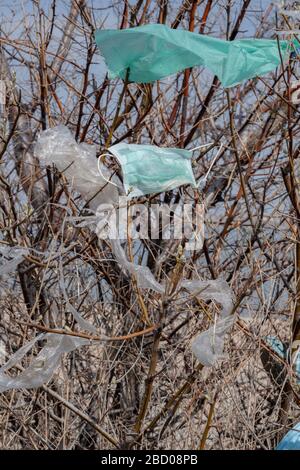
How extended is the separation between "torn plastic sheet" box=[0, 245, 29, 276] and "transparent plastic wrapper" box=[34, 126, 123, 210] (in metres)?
0.44

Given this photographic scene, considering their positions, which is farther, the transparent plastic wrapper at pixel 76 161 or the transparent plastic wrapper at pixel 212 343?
the transparent plastic wrapper at pixel 76 161

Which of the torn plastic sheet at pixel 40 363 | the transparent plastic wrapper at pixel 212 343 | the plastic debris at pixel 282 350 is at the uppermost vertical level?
the transparent plastic wrapper at pixel 212 343

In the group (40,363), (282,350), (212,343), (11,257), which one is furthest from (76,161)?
(282,350)

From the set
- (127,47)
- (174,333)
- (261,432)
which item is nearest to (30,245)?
(174,333)

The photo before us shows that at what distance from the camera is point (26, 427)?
4.45 meters

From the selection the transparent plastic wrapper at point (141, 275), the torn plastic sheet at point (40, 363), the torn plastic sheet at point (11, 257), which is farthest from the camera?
the torn plastic sheet at point (11, 257)

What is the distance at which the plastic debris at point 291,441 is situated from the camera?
4.16 metres

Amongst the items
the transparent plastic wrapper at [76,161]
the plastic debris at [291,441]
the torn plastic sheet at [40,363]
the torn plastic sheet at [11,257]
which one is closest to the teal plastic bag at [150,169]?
the transparent plastic wrapper at [76,161]

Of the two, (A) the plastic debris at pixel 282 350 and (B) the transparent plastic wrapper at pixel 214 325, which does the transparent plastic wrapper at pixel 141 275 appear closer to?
(B) the transparent plastic wrapper at pixel 214 325

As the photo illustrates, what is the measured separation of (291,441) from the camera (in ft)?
13.8

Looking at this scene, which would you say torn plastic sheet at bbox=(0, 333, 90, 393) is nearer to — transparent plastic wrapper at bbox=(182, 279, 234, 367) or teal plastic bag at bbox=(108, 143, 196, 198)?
transparent plastic wrapper at bbox=(182, 279, 234, 367)

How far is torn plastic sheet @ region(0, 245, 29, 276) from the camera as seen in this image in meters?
4.03

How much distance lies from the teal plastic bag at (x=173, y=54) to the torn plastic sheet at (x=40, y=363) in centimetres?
143
